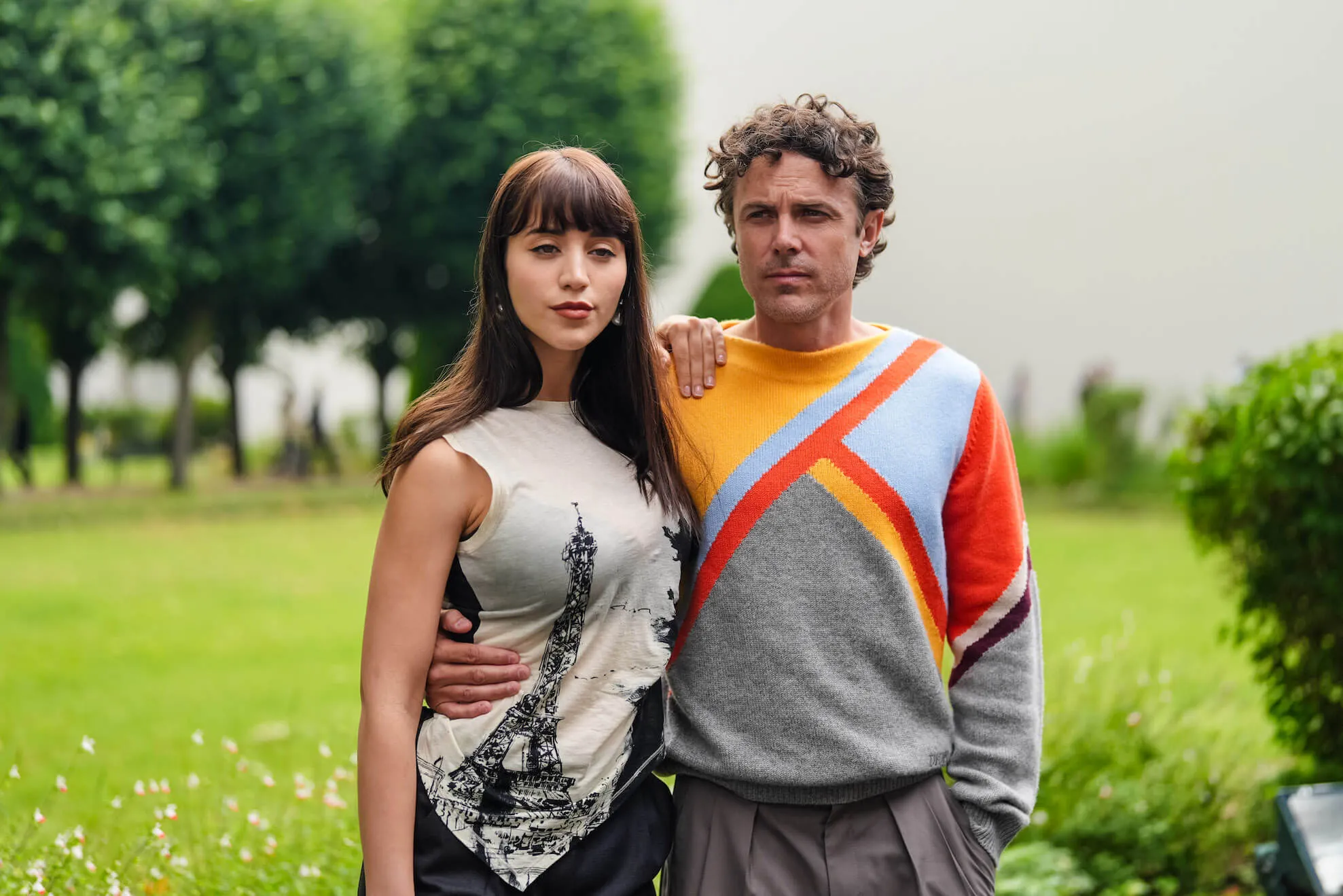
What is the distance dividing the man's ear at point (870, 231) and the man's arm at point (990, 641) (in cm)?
45

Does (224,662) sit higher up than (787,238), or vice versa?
(787,238)

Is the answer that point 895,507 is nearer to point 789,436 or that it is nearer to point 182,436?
point 789,436

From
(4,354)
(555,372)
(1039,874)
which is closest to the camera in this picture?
(555,372)

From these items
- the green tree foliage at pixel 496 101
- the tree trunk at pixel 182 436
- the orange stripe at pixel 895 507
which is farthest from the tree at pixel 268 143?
the orange stripe at pixel 895 507

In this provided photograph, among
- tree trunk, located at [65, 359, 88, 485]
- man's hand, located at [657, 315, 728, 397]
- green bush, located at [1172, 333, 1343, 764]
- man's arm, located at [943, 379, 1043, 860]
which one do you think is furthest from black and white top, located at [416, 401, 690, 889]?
tree trunk, located at [65, 359, 88, 485]

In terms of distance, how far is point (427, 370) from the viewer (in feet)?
104

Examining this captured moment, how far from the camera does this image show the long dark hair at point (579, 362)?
240cm

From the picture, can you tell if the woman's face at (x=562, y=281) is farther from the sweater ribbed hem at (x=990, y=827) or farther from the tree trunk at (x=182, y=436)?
the tree trunk at (x=182, y=436)

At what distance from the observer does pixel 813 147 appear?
270 cm

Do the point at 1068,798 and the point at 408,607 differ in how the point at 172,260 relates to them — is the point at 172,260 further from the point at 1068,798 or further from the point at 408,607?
the point at 408,607

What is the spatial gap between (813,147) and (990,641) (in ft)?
3.74

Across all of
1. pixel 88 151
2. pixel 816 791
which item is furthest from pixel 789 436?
pixel 88 151

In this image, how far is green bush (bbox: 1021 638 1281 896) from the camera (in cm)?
518

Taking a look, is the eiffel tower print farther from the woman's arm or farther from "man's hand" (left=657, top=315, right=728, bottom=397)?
"man's hand" (left=657, top=315, right=728, bottom=397)
